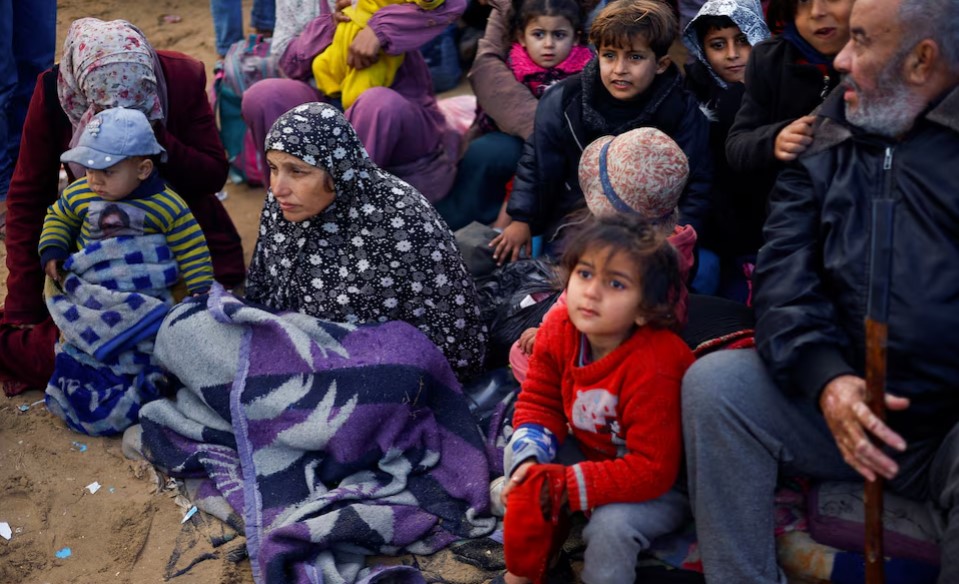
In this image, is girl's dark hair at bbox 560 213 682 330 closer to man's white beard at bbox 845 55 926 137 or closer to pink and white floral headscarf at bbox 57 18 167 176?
man's white beard at bbox 845 55 926 137

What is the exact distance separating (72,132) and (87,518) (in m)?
1.65

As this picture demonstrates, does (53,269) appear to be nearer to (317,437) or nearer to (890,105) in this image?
(317,437)

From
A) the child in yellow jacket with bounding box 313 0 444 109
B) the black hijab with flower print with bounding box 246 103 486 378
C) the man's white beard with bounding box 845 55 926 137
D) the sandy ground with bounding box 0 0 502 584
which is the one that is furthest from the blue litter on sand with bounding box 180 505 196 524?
the man's white beard with bounding box 845 55 926 137

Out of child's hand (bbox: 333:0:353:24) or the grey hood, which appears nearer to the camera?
the grey hood

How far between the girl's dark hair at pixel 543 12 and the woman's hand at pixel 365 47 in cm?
64

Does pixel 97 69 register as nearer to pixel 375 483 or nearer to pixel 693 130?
pixel 375 483

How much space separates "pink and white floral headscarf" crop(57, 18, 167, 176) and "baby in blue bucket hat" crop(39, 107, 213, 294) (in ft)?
0.48

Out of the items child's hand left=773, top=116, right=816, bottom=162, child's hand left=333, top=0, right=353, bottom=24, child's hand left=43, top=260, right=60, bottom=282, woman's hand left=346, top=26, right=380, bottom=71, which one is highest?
child's hand left=773, top=116, right=816, bottom=162

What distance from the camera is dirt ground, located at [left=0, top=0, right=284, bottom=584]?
136 inches

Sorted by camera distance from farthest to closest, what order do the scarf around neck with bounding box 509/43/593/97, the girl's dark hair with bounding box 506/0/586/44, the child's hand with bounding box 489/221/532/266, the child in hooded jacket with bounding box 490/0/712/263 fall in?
1. the scarf around neck with bounding box 509/43/593/97
2. the girl's dark hair with bounding box 506/0/586/44
3. the child's hand with bounding box 489/221/532/266
4. the child in hooded jacket with bounding box 490/0/712/263

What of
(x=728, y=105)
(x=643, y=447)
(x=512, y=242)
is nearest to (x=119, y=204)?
(x=512, y=242)

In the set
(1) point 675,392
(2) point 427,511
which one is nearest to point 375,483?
(2) point 427,511

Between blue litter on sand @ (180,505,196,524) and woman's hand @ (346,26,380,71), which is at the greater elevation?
woman's hand @ (346,26,380,71)

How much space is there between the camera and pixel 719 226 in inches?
163
